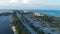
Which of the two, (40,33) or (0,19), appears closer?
(40,33)

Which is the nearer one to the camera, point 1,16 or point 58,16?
point 58,16

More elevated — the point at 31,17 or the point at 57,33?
the point at 57,33

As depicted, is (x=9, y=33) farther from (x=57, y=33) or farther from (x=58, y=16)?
(x=58, y=16)

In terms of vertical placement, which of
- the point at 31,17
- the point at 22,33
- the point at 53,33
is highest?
the point at 22,33

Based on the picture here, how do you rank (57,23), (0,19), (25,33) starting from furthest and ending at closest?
(0,19), (57,23), (25,33)

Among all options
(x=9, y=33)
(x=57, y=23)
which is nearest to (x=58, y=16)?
(x=57, y=23)

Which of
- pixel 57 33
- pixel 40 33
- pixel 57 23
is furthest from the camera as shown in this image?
pixel 57 23

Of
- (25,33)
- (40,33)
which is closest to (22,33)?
(25,33)

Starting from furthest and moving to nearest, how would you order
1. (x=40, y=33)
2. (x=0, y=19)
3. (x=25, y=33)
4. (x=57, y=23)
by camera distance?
(x=0, y=19) → (x=57, y=23) → (x=40, y=33) → (x=25, y=33)

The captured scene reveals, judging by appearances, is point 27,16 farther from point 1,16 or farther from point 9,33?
point 9,33
